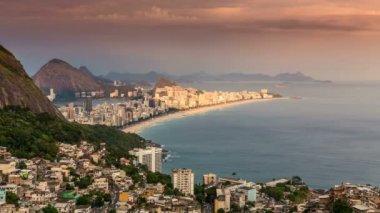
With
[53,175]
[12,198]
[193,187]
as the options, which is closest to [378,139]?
[193,187]

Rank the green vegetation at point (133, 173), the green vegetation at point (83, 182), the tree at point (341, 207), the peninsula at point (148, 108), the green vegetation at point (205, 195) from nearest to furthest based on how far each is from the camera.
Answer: the tree at point (341, 207), the green vegetation at point (83, 182), the green vegetation at point (205, 195), the green vegetation at point (133, 173), the peninsula at point (148, 108)

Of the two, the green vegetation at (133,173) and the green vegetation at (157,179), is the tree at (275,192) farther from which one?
the green vegetation at (133,173)

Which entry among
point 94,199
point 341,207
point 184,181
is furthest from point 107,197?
point 341,207

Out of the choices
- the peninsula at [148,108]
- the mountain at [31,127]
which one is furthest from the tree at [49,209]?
the peninsula at [148,108]

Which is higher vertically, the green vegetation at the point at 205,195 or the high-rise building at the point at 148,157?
the high-rise building at the point at 148,157

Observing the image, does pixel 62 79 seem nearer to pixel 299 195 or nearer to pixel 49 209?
pixel 299 195

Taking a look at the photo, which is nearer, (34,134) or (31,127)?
(34,134)

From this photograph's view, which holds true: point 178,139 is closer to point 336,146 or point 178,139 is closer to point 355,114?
point 336,146
